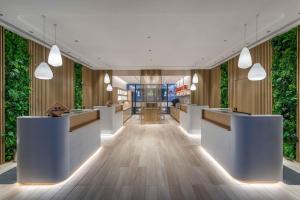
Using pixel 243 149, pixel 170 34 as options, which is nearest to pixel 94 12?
pixel 170 34

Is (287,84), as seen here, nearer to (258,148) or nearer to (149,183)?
(258,148)

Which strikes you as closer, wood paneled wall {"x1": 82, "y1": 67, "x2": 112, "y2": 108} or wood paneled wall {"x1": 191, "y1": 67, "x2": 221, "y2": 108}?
wood paneled wall {"x1": 191, "y1": 67, "x2": 221, "y2": 108}

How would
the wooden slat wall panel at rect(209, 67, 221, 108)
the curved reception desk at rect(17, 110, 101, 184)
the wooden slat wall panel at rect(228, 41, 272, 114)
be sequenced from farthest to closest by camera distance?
the wooden slat wall panel at rect(209, 67, 221, 108) → the wooden slat wall panel at rect(228, 41, 272, 114) → the curved reception desk at rect(17, 110, 101, 184)

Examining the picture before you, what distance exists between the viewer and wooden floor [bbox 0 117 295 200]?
3115 millimetres

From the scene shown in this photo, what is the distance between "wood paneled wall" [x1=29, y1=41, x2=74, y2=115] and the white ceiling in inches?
30.1

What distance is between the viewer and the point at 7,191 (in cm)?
325

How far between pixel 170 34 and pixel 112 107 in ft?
14.0

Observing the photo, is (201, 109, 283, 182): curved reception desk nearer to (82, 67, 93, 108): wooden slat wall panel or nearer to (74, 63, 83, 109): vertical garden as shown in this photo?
(74, 63, 83, 109): vertical garden

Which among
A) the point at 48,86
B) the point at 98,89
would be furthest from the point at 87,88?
the point at 48,86

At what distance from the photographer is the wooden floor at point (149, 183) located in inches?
123

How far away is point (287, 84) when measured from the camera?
203 inches

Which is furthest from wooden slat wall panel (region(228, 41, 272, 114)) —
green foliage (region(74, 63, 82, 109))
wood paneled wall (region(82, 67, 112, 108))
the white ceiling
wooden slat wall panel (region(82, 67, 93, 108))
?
wooden slat wall panel (region(82, 67, 93, 108))

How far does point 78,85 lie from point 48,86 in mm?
2733

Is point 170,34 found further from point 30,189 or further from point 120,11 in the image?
point 30,189
